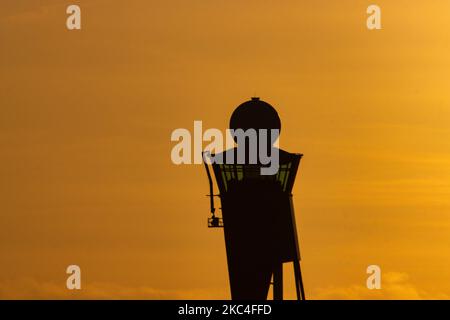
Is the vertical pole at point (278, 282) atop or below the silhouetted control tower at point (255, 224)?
below

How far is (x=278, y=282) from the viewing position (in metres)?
105

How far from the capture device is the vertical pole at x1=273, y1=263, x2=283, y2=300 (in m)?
105

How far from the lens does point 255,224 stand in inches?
4154

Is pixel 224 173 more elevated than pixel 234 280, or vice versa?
pixel 224 173

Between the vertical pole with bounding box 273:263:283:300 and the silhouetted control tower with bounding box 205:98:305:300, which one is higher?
the silhouetted control tower with bounding box 205:98:305:300

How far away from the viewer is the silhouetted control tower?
105m

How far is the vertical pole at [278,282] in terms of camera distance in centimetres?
10475

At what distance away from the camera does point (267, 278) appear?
105188 millimetres

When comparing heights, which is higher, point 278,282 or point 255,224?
point 255,224

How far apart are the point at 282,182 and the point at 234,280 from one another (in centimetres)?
750

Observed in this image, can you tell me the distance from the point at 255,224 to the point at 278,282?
13.8 feet
